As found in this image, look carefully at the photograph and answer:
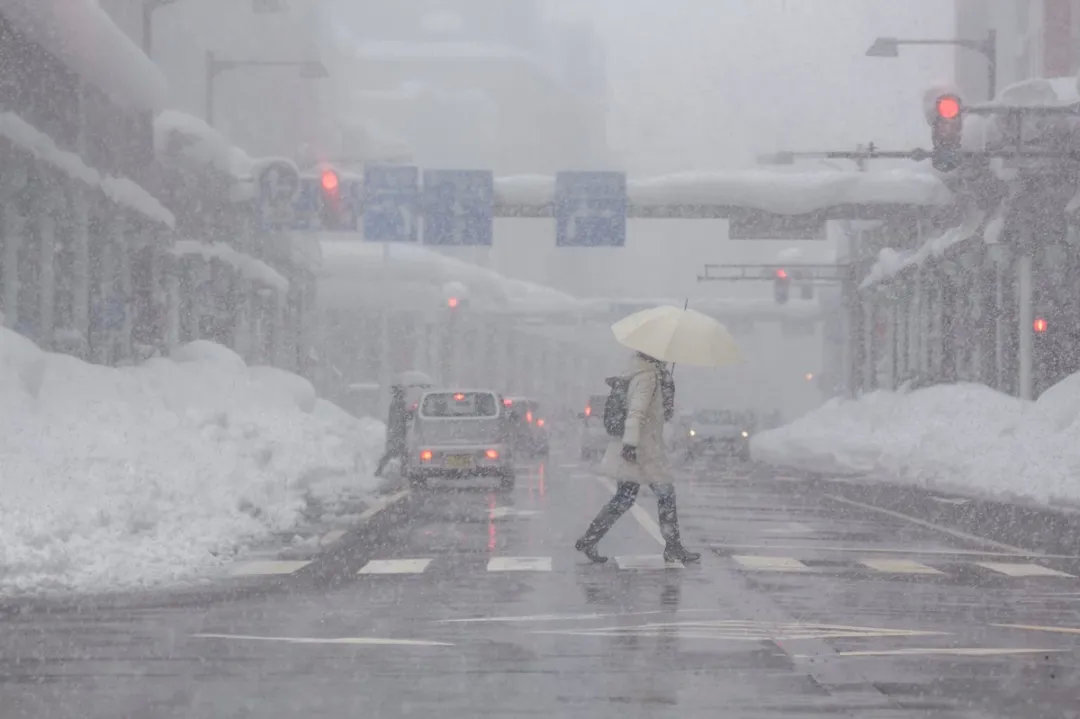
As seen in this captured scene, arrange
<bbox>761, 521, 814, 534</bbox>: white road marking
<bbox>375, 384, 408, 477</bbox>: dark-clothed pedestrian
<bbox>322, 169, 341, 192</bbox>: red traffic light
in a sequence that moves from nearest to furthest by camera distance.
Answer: <bbox>761, 521, 814, 534</bbox>: white road marking < <bbox>375, 384, 408, 477</bbox>: dark-clothed pedestrian < <bbox>322, 169, 341, 192</bbox>: red traffic light

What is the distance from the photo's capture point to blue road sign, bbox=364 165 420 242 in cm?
4619

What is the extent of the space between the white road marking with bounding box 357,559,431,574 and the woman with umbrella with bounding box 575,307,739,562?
4.64ft

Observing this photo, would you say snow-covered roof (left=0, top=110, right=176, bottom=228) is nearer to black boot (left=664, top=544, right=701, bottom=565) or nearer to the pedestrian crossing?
the pedestrian crossing

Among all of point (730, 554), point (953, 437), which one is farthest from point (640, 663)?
point (953, 437)

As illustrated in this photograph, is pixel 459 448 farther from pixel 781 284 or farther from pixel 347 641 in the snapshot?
pixel 781 284

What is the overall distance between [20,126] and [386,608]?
2039 cm

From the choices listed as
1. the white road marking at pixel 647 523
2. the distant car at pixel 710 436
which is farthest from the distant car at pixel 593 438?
the white road marking at pixel 647 523

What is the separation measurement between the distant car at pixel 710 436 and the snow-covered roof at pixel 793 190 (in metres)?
5.81

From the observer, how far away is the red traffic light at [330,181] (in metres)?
36.2

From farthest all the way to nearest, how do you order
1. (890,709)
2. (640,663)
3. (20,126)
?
(20,126), (640,663), (890,709)

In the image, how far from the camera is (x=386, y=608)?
12.0m

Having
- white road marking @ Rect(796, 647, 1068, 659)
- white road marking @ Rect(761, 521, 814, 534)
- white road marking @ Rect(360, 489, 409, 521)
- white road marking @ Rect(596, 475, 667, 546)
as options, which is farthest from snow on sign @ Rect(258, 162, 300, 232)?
white road marking @ Rect(796, 647, 1068, 659)

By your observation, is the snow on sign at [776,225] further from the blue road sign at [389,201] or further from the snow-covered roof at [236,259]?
the snow-covered roof at [236,259]

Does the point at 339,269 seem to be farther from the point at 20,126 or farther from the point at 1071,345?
the point at 20,126
